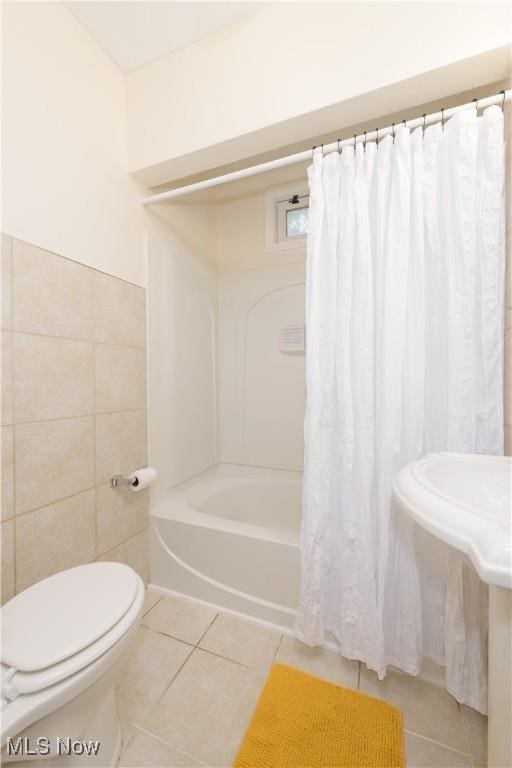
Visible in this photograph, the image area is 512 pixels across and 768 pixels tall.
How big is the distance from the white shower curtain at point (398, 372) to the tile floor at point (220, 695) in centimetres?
12

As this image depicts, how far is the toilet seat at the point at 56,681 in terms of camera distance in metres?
0.63

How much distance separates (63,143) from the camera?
3.84 ft

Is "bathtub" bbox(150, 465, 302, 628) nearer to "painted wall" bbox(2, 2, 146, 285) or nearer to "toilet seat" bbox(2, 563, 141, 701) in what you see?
"toilet seat" bbox(2, 563, 141, 701)

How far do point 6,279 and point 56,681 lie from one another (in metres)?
1.10

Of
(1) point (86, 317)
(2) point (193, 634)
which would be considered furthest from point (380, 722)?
(1) point (86, 317)

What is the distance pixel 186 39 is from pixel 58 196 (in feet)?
2.80

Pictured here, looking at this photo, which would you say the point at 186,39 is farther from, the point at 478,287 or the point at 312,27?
the point at 478,287

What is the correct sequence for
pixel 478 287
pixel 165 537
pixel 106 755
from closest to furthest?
pixel 106 755, pixel 478 287, pixel 165 537

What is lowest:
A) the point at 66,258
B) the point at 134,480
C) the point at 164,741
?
the point at 164,741

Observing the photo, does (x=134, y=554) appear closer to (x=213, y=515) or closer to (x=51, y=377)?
(x=213, y=515)

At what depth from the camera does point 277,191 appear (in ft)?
7.07

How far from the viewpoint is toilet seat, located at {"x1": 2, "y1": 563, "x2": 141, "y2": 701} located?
26.9 inches

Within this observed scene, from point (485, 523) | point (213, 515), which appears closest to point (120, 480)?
point (213, 515)

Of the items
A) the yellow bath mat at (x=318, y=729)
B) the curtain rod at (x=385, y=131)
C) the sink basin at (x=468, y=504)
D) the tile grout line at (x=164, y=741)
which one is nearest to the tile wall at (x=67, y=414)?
the tile grout line at (x=164, y=741)
